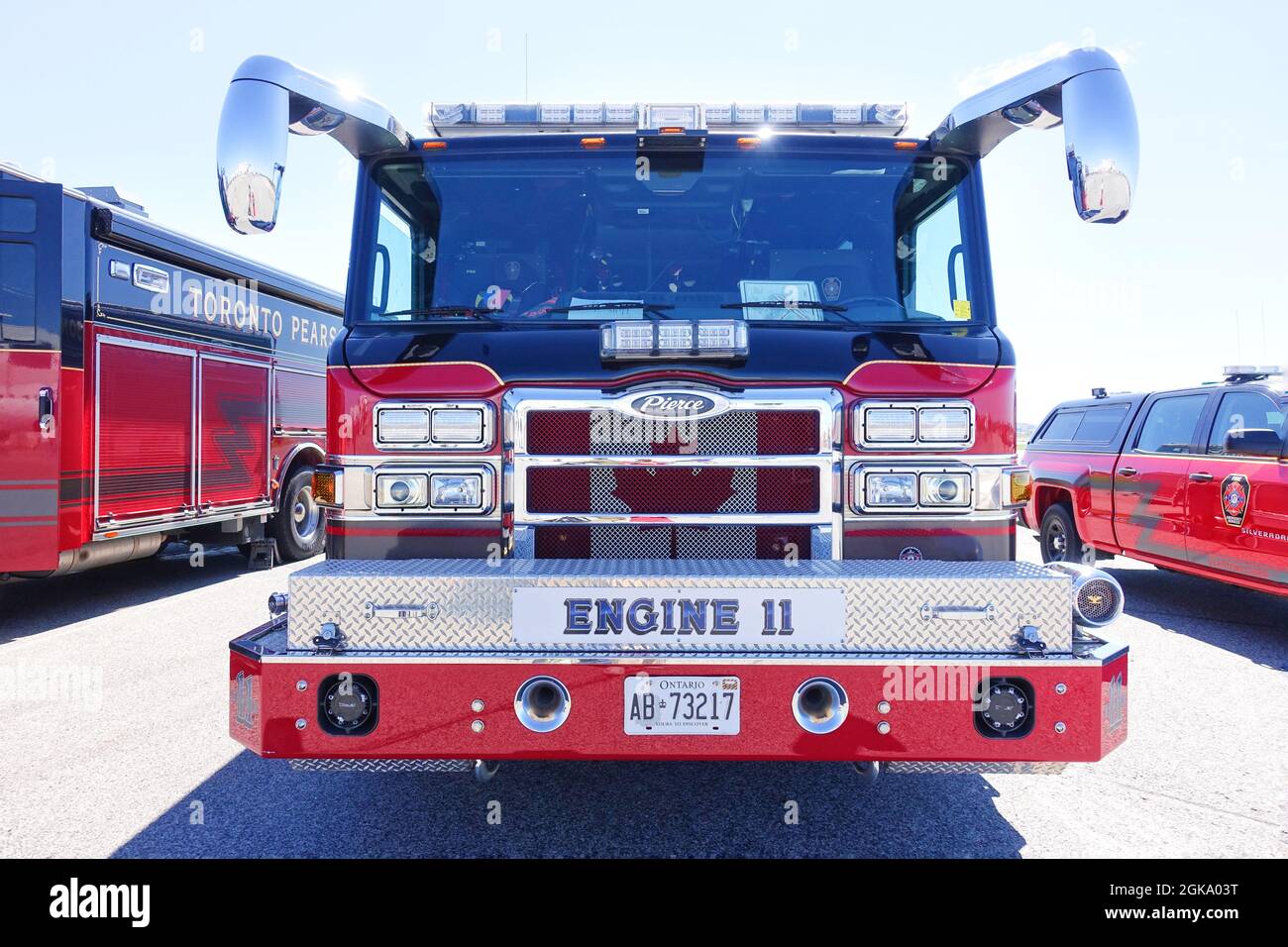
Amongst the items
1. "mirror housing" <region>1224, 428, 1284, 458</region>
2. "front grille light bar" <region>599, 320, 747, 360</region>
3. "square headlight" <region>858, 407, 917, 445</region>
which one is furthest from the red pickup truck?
"front grille light bar" <region>599, 320, 747, 360</region>

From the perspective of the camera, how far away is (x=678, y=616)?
90.7 inches

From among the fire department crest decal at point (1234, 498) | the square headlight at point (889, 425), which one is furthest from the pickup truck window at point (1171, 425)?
the square headlight at point (889, 425)

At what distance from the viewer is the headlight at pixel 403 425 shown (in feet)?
8.91

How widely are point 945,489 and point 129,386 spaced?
20.2 feet

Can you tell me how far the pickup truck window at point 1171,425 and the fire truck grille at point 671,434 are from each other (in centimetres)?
540

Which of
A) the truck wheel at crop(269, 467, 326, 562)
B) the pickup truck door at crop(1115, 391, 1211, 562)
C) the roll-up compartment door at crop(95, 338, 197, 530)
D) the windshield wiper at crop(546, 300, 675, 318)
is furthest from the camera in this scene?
the truck wheel at crop(269, 467, 326, 562)

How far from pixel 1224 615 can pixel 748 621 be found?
6.31 metres

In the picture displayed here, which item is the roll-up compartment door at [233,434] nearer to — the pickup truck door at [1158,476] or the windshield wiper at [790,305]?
the windshield wiper at [790,305]

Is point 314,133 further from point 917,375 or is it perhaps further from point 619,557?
point 917,375

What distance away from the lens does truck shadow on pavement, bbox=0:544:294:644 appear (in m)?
6.29

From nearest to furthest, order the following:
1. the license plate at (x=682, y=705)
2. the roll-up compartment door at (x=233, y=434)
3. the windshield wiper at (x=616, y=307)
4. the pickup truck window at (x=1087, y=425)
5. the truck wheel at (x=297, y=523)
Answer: the license plate at (x=682, y=705) → the windshield wiper at (x=616, y=307) → the roll-up compartment door at (x=233, y=434) → the pickup truck window at (x=1087, y=425) → the truck wheel at (x=297, y=523)

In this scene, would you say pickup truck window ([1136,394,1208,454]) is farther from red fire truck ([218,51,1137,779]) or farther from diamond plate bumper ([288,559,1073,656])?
diamond plate bumper ([288,559,1073,656])

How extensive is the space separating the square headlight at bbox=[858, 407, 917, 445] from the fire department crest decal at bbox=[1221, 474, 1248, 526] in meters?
4.52

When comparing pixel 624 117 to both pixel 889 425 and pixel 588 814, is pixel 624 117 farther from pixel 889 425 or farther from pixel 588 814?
pixel 588 814
